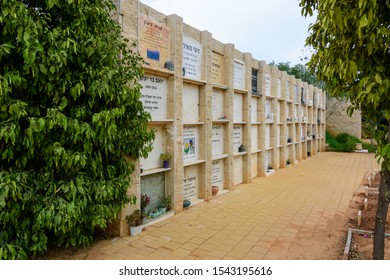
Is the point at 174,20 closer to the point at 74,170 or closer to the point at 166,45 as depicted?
the point at 166,45

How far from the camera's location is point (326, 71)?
291 centimetres

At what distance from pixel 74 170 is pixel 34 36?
5.04ft

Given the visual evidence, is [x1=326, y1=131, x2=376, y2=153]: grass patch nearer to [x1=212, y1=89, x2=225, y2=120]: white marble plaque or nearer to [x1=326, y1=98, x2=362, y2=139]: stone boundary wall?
[x1=326, y1=98, x2=362, y2=139]: stone boundary wall

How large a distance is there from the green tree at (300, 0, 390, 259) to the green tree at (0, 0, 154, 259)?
239 centimetres

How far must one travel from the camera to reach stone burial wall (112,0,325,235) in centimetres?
511

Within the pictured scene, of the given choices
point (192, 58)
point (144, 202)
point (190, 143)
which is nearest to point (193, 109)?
point (190, 143)

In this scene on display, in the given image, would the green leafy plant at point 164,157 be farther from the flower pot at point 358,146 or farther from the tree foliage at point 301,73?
the tree foliage at point 301,73

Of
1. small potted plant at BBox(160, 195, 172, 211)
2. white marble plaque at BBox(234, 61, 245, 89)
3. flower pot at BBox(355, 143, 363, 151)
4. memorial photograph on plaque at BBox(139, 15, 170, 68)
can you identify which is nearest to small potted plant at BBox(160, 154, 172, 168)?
small potted plant at BBox(160, 195, 172, 211)

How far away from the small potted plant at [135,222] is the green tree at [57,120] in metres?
0.67

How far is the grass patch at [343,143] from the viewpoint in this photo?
17641 mm

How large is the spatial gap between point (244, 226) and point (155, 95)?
2.81 metres

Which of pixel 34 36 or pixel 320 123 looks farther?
pixel 320 123
